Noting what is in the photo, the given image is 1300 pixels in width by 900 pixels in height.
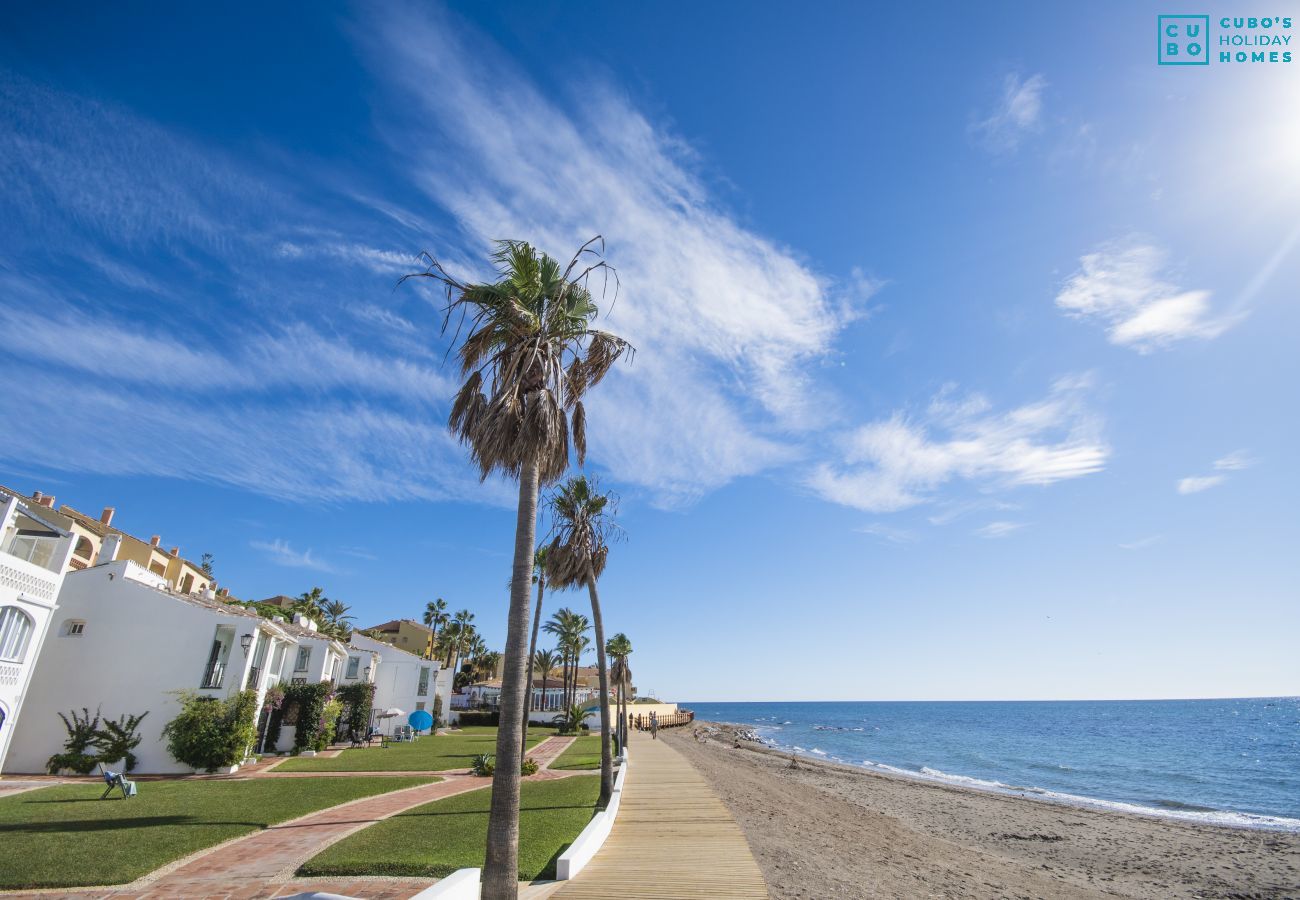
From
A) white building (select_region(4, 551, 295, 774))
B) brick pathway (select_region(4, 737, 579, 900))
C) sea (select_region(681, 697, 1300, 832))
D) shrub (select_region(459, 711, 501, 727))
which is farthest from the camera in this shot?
shrub (select_region(459, 711, 501, 727))

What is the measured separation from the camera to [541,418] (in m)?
10.2

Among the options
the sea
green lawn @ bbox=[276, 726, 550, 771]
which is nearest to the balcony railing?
green lawn @ bbox=[276, 726, 550, 771]

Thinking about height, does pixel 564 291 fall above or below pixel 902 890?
above

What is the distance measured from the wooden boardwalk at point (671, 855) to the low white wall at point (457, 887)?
2800 millimetres

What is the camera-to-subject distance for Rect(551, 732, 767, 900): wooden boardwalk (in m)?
10.9

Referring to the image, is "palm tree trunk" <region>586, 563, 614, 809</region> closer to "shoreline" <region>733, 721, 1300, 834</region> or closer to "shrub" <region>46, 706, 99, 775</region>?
"shrub" <region>46, 706, 99, 775</region>

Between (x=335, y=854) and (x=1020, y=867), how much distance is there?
19.6m

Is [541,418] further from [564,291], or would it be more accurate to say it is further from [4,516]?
[4,516]

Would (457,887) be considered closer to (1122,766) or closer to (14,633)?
(14,633)

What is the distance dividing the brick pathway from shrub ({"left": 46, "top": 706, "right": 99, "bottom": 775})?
13.4m

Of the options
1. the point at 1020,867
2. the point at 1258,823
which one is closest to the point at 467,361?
the point at 1020,867

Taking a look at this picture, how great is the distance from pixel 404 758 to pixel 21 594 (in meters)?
17.1

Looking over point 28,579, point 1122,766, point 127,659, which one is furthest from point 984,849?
point 1122,766

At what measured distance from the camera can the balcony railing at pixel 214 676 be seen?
80.7ft
